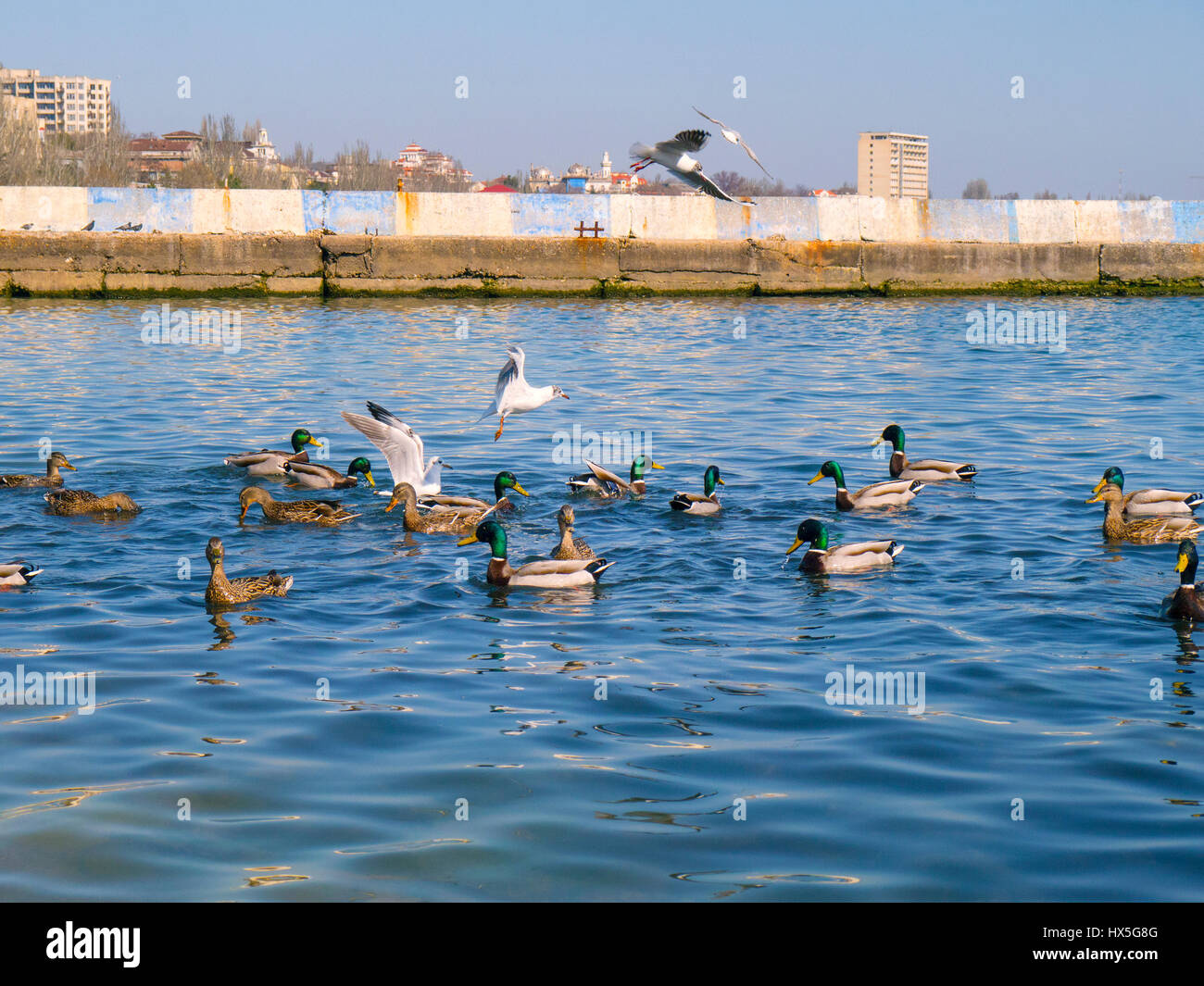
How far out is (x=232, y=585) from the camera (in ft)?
27.4

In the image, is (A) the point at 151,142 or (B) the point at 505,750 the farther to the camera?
(A) the point at 151,142

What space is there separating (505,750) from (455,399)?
39.0 feet

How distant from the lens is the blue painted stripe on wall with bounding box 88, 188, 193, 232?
28.1m

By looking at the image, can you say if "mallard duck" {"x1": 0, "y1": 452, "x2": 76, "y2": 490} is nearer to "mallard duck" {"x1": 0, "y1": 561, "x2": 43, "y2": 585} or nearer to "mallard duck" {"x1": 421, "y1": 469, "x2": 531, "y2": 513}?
"mallard duck" {"x1": 0, "y1": 561, "x2": 43, "y2": 585}

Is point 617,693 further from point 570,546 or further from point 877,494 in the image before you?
point 877,494

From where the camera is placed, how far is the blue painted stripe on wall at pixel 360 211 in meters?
29.0

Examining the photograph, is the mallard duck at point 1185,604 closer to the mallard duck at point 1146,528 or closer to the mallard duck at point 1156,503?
the mallard duck at point 1146,528

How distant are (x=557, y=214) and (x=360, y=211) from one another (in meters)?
4.29
